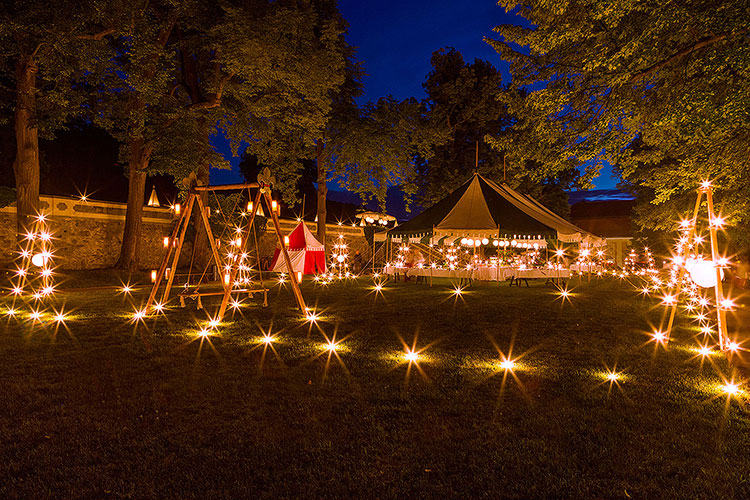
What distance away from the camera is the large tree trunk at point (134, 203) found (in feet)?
46.6

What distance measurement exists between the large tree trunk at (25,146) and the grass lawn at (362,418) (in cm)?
795

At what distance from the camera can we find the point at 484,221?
1199 centimetres

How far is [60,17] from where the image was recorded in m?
10.4

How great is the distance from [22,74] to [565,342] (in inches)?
575

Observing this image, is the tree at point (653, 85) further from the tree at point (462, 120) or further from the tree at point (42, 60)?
the tree at point (462, 120)

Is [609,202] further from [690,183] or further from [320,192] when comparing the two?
[690,183]

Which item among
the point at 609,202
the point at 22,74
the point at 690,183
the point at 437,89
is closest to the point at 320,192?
the point at 437,89

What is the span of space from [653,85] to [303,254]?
13493 millimetres

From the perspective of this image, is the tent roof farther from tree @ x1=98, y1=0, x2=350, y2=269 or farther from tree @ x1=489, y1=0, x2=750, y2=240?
tree @ x1=489, y1=0, x2=750, y2=240

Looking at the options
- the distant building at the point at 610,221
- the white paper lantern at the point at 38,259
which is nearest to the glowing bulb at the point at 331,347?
the white paper lantern at the point at 38,259

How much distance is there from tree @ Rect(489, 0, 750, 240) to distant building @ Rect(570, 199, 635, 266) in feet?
107

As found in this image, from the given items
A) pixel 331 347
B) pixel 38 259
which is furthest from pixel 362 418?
pixel 38 259

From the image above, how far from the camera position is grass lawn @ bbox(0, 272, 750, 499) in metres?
2.18

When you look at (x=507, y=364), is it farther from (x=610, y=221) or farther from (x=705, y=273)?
(x=610, y=221)
